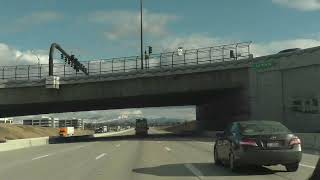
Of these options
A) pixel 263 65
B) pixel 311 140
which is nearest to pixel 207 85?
pixel 263 65

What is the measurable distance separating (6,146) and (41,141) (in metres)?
13.4

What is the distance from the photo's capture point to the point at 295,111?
45.0 meters

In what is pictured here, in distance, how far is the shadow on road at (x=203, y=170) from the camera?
15.9m

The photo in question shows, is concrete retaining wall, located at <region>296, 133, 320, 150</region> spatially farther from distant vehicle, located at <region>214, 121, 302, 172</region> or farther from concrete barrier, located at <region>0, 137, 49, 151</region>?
concrete barrier, located at <region>0, 137, 49, 151</region>

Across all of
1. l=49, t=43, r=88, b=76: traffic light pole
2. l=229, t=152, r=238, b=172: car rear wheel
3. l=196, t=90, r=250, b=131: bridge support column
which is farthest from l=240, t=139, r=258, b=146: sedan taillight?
l=49, t=43, r=88, b=76: traffic light pole

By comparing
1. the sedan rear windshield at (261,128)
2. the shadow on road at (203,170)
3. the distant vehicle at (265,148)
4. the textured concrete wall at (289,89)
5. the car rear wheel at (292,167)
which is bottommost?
the shadow on road at (203,170)

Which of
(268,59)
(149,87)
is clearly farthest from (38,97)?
(268,59)

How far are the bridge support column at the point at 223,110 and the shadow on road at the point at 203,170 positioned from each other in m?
32.9

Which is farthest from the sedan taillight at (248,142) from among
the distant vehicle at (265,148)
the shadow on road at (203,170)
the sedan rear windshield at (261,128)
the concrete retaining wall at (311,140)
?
the concrete retaining wall at (311,140)

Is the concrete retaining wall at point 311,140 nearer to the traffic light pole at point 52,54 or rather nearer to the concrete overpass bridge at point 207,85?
the concrete overpass bridge at point 207,85

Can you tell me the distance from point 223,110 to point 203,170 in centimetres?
4554

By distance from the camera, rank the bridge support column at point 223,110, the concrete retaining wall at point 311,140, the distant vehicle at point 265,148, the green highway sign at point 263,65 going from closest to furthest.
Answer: the distant vehicle at point 265,148 → the concrete retaining wall at point 311,140 → the green highway sign at point 263,65 → the bridge support column at point 223,110

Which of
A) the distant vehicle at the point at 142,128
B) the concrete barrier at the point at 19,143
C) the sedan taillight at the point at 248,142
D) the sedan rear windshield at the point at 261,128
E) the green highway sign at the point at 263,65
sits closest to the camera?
the sedan taillight at the point at 248,142

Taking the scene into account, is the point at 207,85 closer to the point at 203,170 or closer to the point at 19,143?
the point at 19,143
